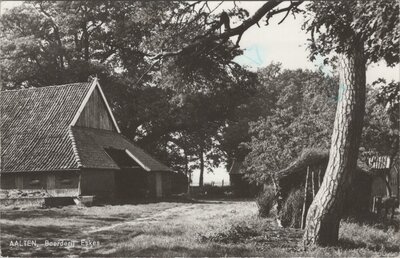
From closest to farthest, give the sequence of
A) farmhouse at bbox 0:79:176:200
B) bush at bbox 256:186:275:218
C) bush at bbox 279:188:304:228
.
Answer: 1. bush at bbox 279:188:304:228
2. bush at bbox 256:186:275:218
3. farmhouse at bbox 0:79:176:200

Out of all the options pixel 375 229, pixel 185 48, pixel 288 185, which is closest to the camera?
pixel 185 48

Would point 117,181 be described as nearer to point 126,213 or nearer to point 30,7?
point 126,213

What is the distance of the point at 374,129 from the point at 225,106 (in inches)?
756

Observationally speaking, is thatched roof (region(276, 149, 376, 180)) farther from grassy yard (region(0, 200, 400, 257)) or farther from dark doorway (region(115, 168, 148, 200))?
dark doorway (region(115, 168, 148, 200))

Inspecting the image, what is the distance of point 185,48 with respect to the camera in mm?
11586

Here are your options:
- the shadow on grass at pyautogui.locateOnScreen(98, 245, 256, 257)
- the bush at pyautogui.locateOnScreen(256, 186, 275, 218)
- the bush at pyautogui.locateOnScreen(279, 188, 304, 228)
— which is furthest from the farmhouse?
the shadow on grass at pyautogui.locateOnScreen(98, 245, 256, 257)

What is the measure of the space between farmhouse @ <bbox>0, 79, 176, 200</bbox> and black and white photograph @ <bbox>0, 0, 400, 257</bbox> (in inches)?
4.3

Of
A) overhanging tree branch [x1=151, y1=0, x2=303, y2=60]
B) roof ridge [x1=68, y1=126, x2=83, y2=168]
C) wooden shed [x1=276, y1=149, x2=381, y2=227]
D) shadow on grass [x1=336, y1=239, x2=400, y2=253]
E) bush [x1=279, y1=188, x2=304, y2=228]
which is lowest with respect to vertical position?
shadow on grass [x1=336, y1=239, x2=400, y2=253]

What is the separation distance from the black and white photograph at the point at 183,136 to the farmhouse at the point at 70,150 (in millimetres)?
109

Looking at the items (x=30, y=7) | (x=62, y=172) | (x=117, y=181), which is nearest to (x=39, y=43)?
(x=30, y=7)

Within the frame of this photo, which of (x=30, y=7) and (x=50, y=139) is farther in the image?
(x=30, y=7)

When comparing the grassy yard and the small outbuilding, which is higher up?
the small outbuilding

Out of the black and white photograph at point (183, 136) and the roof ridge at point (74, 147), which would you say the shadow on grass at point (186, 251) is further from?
the roof ridge at point (74, 147)

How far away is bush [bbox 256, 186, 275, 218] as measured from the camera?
18297 millimetres
